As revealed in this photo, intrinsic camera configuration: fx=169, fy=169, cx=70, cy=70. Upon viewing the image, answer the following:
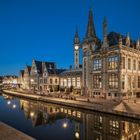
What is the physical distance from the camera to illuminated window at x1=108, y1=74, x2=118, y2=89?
129 ft

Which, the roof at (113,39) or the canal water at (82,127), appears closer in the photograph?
the canal water at (82,127)

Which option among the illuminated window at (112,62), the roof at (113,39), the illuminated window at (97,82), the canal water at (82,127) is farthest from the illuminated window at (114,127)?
the roof at (113,39)

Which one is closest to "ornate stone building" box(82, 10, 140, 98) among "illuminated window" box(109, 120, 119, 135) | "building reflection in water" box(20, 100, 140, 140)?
"building reflection in water" box(20, 100, 140, 140)

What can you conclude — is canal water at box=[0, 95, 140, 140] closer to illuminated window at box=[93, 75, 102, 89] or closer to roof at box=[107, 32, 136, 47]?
illuminated window at box=[93, 75, 102, 89]

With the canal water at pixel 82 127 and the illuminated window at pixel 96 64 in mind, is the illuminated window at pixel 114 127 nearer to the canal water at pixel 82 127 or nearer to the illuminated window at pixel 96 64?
the canal water at pixel 82 127

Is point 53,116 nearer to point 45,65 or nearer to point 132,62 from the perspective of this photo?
point 132,62

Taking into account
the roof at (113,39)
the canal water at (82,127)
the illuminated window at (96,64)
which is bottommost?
the canal water at (82,127)

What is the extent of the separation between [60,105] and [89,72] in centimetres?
1499

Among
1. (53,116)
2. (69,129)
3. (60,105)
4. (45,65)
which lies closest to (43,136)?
(69,129)

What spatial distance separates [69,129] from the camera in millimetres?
21562

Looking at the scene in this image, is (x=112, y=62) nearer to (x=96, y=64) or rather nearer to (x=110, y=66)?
(x=110, y=66)

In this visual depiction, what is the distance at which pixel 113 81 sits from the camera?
1577 inches

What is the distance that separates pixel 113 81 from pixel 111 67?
3424 millimetres

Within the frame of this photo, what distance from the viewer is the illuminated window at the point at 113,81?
39.4 meters
